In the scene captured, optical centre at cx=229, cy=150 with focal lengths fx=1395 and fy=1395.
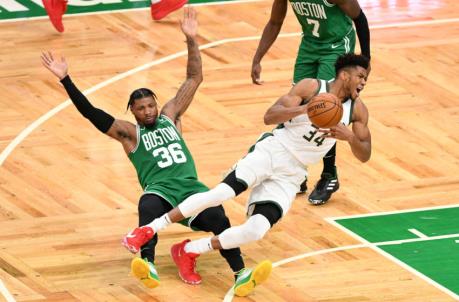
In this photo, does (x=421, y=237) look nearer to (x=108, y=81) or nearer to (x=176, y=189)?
(x=176, y=189)

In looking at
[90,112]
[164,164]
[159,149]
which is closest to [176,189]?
[164,164]

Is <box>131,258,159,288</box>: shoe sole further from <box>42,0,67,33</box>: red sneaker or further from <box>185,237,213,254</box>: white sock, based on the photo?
<box>42,0,67,33</box>: red sneaker

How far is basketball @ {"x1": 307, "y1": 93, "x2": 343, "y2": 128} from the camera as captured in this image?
1017 centimetres

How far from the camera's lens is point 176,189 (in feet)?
36.0

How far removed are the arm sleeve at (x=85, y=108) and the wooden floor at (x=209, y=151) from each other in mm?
1140

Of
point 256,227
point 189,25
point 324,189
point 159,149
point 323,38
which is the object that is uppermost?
point 189,25

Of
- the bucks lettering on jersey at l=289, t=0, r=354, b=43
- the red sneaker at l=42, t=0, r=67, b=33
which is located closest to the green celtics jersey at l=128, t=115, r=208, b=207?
the bucks lettering on jersey at l=289, t=0, r=354, b=43

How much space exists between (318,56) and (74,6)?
6343mm

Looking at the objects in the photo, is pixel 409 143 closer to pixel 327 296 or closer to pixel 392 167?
pixel 392 167

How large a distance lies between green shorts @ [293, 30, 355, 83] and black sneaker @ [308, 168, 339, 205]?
93 centimetres

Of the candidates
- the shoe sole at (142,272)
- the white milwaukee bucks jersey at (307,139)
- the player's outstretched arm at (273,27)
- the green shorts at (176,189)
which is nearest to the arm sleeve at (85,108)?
the green shorts at (176,189)

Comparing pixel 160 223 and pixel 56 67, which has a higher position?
pixel 56 67

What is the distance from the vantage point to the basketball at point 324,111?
10.2 meters

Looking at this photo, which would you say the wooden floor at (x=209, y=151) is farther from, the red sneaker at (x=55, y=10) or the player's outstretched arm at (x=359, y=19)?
the player's outstretched arm at (x=359, y=19)
